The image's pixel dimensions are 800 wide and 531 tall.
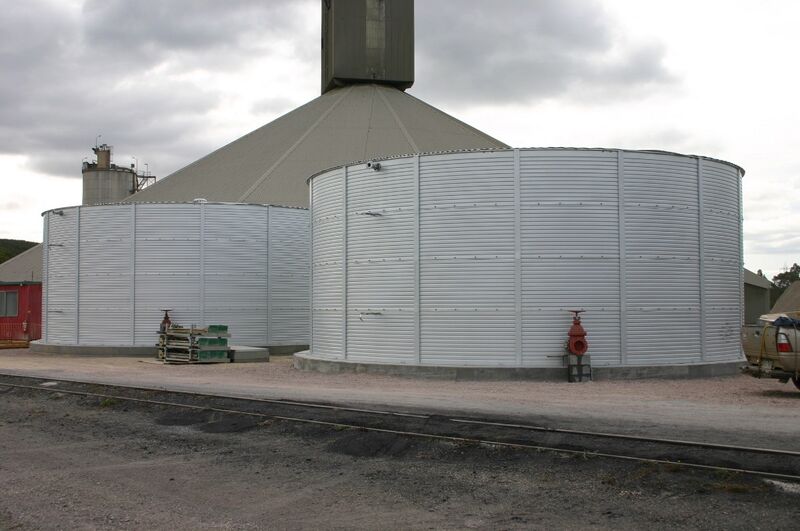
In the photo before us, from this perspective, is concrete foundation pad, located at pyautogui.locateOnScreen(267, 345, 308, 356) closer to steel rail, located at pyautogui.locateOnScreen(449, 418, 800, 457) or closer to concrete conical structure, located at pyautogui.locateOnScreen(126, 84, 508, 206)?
concrete conical structure, located at pyautogui.locateOnScreen(126, 84, 508, 206)

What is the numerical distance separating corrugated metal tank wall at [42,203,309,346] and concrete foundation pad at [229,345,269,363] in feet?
12.6

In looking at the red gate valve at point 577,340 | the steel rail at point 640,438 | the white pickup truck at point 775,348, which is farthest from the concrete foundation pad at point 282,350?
the steel rail at point 640,438

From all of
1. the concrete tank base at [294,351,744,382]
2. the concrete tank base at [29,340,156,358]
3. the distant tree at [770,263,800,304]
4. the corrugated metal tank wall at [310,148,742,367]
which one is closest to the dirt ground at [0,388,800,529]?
the concrete tank base at [294,351,744,382]

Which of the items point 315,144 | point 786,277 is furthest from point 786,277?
point 315,144

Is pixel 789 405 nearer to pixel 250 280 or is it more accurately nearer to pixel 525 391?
pixel 525 391

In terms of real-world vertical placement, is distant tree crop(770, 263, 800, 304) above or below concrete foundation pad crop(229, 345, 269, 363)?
above

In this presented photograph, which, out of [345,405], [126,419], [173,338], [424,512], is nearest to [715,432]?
[424,512]

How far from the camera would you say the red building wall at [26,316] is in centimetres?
4472

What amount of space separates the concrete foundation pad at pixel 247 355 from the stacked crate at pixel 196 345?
0.29 m

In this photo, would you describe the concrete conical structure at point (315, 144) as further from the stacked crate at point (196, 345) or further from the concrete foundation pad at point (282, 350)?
the stacked crate at point (196, 345)

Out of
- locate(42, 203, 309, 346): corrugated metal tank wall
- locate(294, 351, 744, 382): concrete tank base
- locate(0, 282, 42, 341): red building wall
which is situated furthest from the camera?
locate(0, 282, 42, 341): red building wall

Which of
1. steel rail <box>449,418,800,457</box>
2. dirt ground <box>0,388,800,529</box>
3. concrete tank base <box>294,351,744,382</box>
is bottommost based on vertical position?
dirt ground <box>0,388,800,529</box>

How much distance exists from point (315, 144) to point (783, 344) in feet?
126

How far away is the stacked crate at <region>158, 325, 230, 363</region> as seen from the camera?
30047 mm
